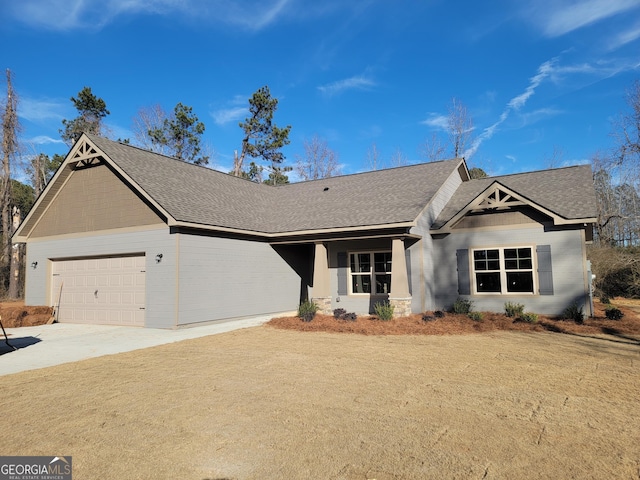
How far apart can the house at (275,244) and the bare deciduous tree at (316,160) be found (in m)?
21.0

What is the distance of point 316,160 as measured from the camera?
126 ft

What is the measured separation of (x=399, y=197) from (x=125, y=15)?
1342 cm

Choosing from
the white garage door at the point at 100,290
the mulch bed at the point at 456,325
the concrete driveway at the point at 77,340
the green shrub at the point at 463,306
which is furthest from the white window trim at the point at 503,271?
the white garage door at the point at 100,290

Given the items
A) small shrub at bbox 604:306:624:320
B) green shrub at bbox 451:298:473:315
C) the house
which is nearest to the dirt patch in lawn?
small shrub at bbox 604:306:624:320

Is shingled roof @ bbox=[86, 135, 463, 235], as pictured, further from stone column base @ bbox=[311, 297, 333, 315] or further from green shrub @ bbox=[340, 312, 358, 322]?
green shrub @ bbox=[340, 312, 358, 322]

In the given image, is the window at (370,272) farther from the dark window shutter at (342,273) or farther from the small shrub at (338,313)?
the small shrub at (338,313)

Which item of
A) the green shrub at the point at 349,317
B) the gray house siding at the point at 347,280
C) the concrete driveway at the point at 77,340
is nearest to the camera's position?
the concrete driveway at the point at 77,340

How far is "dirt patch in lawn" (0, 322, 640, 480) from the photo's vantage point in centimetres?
366

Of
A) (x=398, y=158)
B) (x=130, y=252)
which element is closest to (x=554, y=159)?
(x=398, y=158)

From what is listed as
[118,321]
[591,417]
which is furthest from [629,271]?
[118,321]

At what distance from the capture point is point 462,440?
412cm

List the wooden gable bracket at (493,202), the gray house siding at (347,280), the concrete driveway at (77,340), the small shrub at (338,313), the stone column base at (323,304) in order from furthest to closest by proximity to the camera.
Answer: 1. the gray house siding at (347,280)
2. the stone column base at (323,304)
3. the small shrub at (338,313)
4. the wooden gable bracket at (493,202)
5. the concrete driveway at (77,340)

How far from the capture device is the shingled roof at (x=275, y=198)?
45.2 ft

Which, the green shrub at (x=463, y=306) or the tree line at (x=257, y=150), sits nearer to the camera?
the green shrub at (x=463, y=306)
